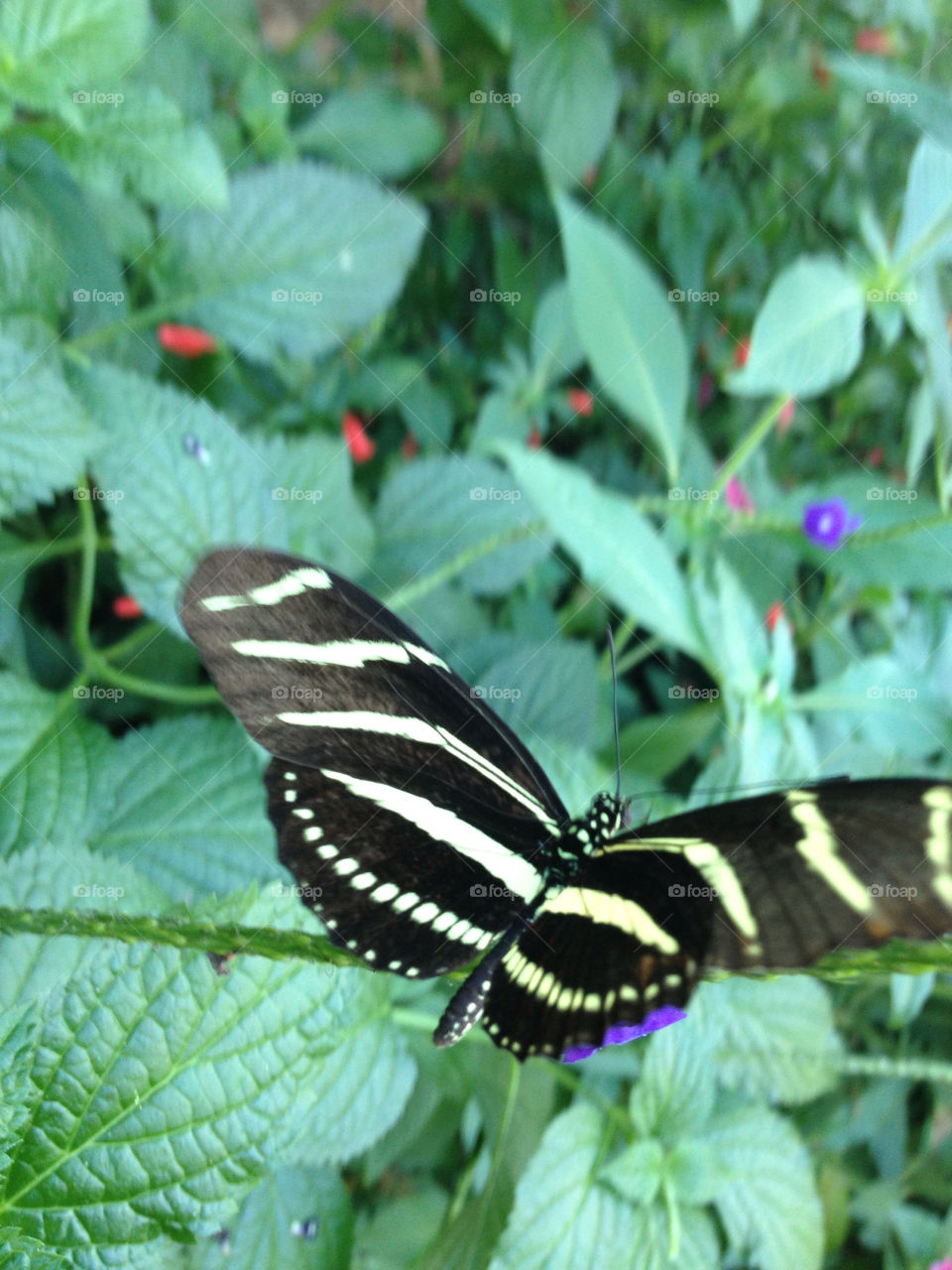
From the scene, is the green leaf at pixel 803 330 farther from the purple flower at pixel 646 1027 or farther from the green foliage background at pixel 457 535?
the purple flower at pixel 646 1027

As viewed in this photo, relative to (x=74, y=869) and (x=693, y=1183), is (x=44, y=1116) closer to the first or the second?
(x=74, y=869)

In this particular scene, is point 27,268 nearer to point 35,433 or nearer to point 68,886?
point 35,433

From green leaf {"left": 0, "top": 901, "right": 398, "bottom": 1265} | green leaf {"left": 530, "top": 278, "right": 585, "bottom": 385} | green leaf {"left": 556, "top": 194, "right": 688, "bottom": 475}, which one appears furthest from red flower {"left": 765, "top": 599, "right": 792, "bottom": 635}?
green leaf {"left": 0, "top": 901, "right": 398, "bottom": 1265}

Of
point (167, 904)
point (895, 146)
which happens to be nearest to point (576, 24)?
point (895, 146)

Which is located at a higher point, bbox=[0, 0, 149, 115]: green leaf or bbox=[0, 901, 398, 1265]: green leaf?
bbox=[0, 0, 149, 115]: green leaf

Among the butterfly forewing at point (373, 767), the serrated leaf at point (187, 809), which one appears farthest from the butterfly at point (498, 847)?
the serrated leaf at point (187, 809)

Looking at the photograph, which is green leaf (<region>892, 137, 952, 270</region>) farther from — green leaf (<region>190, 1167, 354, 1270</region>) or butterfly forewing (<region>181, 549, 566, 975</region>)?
green leaf (<region>190, 1167, 354, 1270</region>)
